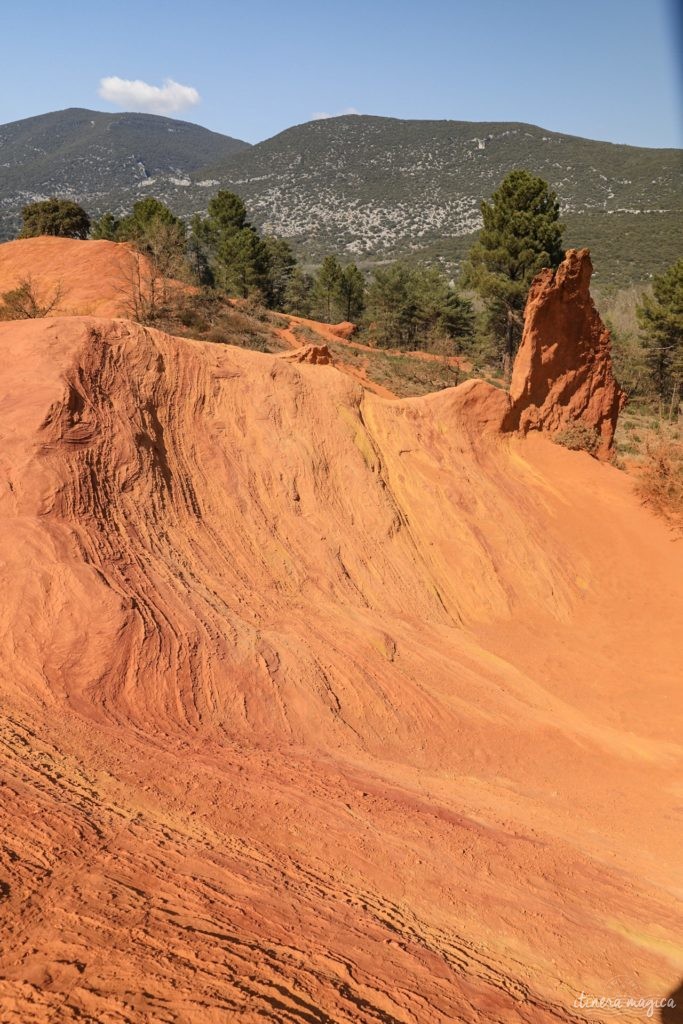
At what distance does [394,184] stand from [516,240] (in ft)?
279

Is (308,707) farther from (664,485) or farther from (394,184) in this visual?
(394,184)

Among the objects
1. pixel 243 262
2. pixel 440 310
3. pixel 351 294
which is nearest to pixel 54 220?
pixel 243 262

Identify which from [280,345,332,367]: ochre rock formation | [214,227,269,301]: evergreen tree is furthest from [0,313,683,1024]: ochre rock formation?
[214,227,269,301]: evergreen tree

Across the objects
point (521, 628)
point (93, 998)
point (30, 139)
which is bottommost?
point (521, 628)

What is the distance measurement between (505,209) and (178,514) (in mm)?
26683

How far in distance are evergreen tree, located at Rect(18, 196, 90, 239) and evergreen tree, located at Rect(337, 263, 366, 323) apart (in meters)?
19.3

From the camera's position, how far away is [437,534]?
474 inches

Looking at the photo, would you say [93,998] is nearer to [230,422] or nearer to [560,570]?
[230,422]

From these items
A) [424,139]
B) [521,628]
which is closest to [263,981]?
[521,628]

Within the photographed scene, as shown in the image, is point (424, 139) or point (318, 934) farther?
point (424, 139)

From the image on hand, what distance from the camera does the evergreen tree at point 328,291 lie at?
5309 cm

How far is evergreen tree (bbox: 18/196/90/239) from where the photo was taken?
45562mm

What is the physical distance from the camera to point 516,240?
2988 centimetres

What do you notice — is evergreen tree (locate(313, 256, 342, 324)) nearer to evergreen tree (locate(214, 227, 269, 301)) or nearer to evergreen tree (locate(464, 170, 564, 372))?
evergreen tree (locate(214, 227, 269, 301))
